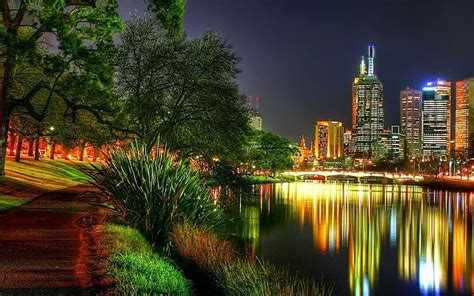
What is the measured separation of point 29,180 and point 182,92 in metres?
18.5

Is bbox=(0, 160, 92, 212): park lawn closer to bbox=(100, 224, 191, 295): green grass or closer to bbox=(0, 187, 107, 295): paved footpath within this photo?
bbox=(0, 187, 107, 295): paved footpath

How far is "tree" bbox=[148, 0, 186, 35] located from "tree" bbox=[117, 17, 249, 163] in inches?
371

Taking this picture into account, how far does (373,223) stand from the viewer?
44.6 meters

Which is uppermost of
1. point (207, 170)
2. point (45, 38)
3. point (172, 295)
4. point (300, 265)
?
point (45, 38)

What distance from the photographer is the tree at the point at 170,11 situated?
1864 cm

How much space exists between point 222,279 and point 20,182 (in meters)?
28.6

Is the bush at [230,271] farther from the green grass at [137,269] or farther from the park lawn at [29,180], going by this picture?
the park lawn at [29,180]

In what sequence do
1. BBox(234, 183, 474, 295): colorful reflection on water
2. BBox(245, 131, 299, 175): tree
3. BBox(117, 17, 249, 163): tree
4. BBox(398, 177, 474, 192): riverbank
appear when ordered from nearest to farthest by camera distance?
BBox(234, 183, 474, 295): colorful reflection on water → BBox(117, 17, 249, 163): tree → BBox(245, 131, 299, 175): tree → BBox(398, 177, 474, 192): riverbank

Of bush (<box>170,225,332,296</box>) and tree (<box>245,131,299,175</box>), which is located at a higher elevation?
tree (<box>245,131,299,175</box>)

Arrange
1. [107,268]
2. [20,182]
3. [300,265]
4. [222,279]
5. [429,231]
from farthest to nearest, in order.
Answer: [429,231] < [20,182] < [300,265] < [222,279] < [107,268]

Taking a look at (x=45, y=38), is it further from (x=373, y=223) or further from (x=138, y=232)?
(x=373, y=223)

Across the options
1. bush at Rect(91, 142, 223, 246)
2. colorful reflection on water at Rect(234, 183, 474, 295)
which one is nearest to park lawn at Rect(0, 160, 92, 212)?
bush at Rect(91, 142, 223, 246)

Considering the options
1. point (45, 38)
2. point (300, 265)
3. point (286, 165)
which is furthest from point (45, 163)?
point (286, 165)

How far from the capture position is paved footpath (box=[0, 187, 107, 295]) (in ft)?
33.0
